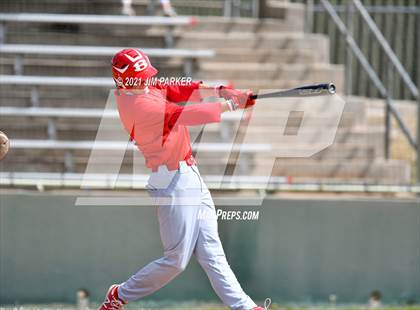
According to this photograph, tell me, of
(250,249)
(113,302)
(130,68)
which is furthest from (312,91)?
(250,249)

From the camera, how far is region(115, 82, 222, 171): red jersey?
7.02 m

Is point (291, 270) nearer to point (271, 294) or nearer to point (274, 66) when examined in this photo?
point (271, 294)

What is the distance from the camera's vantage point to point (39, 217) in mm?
9258

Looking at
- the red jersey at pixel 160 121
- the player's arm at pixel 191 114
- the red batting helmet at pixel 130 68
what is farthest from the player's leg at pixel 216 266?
the red batting helmet at pixel 130 68

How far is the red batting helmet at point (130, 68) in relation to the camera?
7023mm

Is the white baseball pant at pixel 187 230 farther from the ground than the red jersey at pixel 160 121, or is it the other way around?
the red jersey at pixel 160 121

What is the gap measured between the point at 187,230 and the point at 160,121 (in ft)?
2.56

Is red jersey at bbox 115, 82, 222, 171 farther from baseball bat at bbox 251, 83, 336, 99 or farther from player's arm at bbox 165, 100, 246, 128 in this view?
baseball bat at bbox 251, 83, 336, 99

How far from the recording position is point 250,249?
30.9 feet

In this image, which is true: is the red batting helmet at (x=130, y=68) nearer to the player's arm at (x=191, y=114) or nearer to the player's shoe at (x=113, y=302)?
the player's arm at (x=191, y=114)

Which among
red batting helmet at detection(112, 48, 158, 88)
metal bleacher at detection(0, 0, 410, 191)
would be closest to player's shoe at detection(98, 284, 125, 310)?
red batting helmet at detection(112, 48, 158, 88)

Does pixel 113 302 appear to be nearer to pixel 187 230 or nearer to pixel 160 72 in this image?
pixel 187 230

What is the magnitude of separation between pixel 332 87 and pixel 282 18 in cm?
580

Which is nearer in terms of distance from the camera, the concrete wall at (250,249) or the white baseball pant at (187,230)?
the white baseball pant at (187,230)
